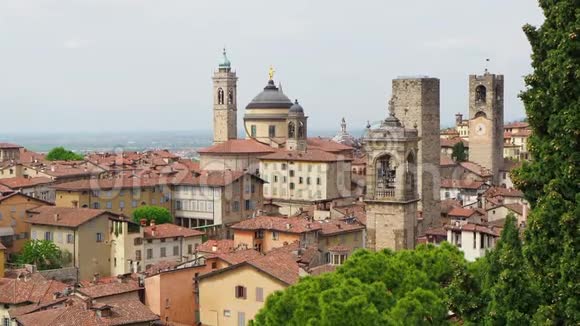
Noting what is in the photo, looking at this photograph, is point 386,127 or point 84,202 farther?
point 84,202

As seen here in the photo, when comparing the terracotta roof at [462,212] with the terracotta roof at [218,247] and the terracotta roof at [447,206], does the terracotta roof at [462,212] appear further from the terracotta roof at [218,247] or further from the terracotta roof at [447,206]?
the terracotta roof at [218,247]

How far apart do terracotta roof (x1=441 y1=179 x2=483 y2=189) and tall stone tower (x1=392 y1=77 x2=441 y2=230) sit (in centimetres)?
1788

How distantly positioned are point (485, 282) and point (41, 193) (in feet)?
157

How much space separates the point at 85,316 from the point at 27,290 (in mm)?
5396

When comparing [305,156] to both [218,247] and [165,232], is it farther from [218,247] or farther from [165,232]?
[218,247]

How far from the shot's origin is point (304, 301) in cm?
1856

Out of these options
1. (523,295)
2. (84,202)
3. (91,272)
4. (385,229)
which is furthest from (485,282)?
(84,202)

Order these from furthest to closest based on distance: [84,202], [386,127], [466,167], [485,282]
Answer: [466,167] → [84,202] → [386,127] → [485,282]

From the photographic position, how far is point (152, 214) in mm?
52781

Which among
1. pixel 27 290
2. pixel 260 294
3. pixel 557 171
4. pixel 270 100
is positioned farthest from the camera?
pixel 270 100

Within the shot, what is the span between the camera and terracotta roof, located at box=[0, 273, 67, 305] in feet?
97.3

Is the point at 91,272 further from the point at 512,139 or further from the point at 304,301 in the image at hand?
the point at 512,139

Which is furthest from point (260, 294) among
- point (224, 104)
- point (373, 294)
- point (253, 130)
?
point (224, 104)

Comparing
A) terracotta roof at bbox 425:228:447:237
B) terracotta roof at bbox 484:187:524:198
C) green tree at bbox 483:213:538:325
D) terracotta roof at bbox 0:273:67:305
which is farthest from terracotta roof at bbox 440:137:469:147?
green tree at bbox 483:213:538:325
